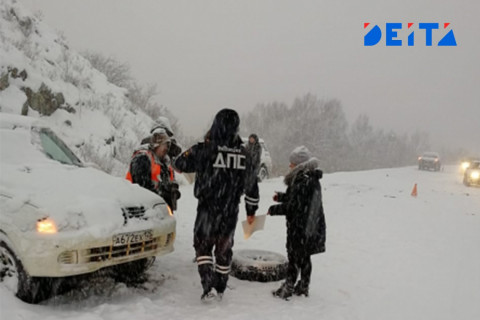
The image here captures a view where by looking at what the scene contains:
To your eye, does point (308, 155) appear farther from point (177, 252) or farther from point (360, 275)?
point (177, 252)

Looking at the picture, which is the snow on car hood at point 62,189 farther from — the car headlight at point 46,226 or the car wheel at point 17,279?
the car wheel at point 17,279

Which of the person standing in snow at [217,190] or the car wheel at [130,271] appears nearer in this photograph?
the person standing in snow at [217,190]

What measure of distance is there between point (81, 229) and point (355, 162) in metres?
64.3

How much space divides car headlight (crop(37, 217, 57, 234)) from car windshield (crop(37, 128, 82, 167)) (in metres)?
1.61

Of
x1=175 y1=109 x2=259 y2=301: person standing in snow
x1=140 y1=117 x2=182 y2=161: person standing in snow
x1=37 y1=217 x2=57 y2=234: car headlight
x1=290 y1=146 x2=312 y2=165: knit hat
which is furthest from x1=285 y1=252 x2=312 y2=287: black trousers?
x1=37 y1=217 x2=57 y2=234: car headlight

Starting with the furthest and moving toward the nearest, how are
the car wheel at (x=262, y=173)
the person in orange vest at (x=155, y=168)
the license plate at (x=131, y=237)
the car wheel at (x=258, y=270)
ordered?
the car wheel at (x=262, y=173), the car wheel at (x=258, y=270), the person in orange vest at (x=155, y=168), the license plate at (x=131, y=237)

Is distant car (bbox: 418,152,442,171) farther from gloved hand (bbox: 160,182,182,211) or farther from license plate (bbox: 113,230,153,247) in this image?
license plate (bbox: 113,230,153,247)

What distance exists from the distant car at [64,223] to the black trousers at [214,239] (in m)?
0.42

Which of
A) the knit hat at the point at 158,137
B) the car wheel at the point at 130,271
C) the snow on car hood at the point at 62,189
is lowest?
the car wheel at the point at 130,271

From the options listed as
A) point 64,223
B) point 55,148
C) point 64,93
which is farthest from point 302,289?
point 64,93

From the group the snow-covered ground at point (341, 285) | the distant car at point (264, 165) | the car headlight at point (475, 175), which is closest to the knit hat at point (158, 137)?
the snow-covered ground at point (341, 285)

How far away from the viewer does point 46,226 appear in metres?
3.24

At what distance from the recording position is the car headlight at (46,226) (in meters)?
3.22

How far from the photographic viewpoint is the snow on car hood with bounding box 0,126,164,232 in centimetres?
337
